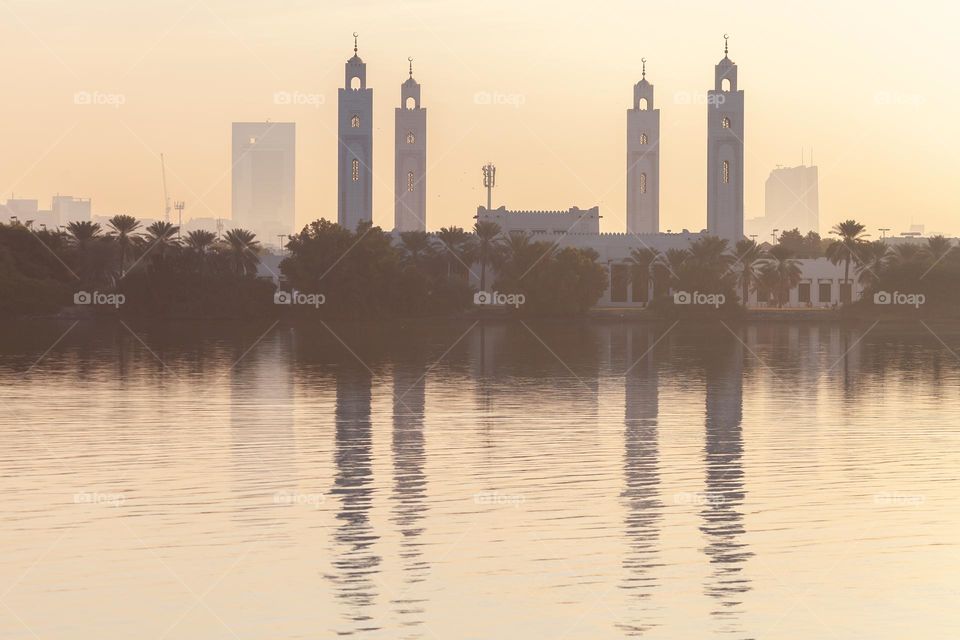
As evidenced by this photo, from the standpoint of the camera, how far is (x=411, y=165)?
187 metres

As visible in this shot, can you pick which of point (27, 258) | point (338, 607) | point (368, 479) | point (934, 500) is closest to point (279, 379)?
point (368, 479)

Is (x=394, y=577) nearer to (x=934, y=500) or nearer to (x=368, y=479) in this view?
(x=368, y=479)

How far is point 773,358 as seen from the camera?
59.4 metres

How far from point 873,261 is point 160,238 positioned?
187ft

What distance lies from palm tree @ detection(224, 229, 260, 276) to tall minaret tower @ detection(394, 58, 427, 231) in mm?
81475

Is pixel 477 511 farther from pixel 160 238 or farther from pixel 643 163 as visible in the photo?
pixel 643 163
